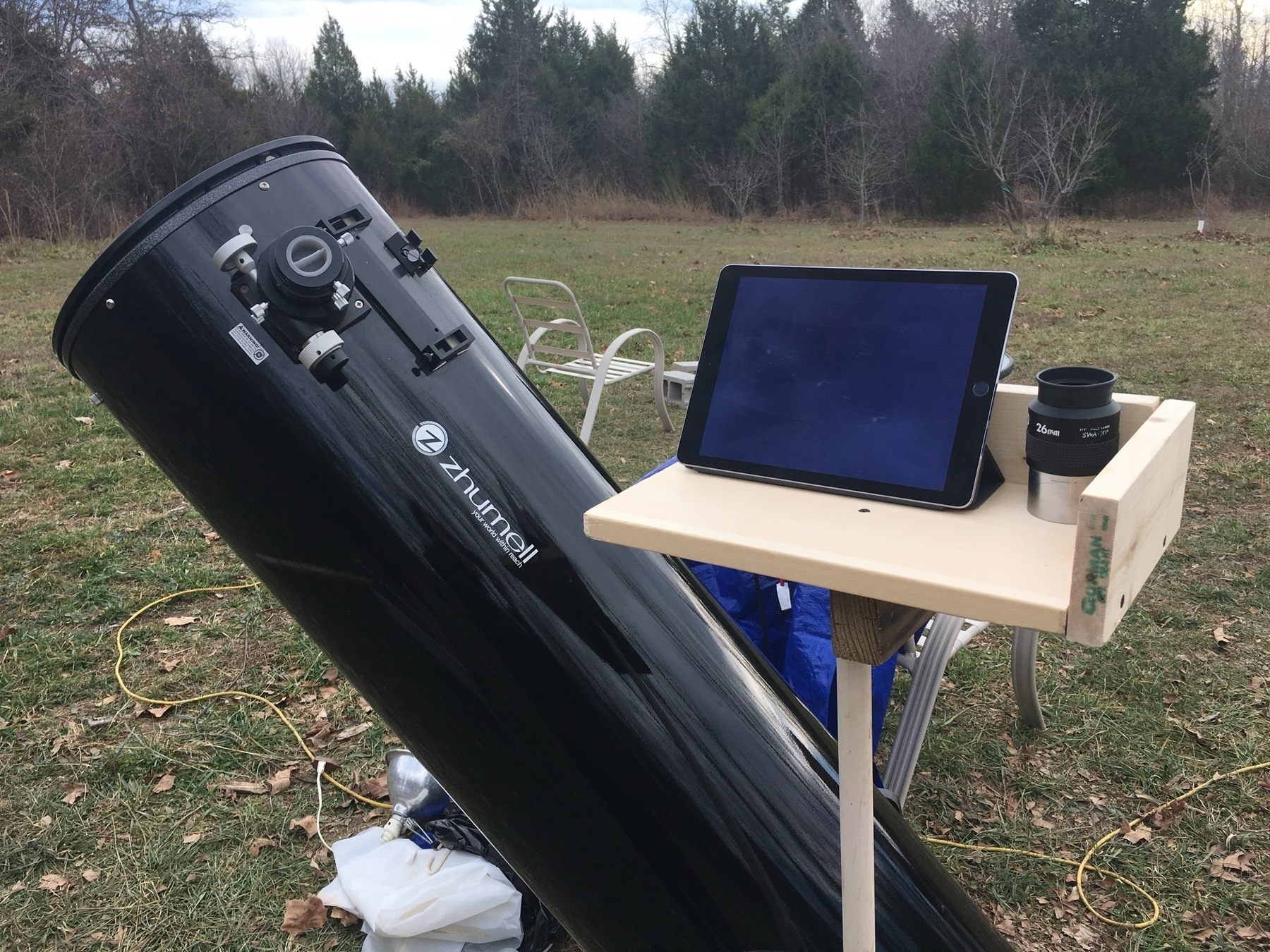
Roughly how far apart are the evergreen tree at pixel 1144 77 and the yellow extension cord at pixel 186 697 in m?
18.9

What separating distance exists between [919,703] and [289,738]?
165 centimetres

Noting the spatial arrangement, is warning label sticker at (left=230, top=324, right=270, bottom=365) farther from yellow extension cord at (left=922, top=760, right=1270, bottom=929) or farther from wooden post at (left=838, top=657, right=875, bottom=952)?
yellow extension cord at (left=922, top=760, right=1270, bottom=929)

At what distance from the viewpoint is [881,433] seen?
0.99 m

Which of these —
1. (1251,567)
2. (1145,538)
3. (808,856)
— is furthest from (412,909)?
(1251,567)

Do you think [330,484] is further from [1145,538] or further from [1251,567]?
[1251,567]

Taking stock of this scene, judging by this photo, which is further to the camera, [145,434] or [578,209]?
[578,209]

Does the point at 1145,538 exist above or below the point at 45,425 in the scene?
above

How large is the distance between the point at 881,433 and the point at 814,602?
1098 mm

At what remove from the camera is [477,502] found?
4.31 ft

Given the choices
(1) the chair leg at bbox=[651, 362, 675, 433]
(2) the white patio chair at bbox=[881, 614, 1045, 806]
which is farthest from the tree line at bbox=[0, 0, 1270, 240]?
(2) the white patio chair at bbox=[881, 614, 1045, 806]

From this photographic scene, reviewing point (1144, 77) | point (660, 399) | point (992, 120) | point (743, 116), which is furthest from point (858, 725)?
point (743, 116)

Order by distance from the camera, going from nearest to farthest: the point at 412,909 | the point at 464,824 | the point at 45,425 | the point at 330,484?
the point at 330,484
the point at 412,909
the point at 464,824
the point at 45,425

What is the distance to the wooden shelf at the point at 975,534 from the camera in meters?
0.71

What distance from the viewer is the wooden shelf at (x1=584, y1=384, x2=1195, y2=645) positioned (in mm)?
708
